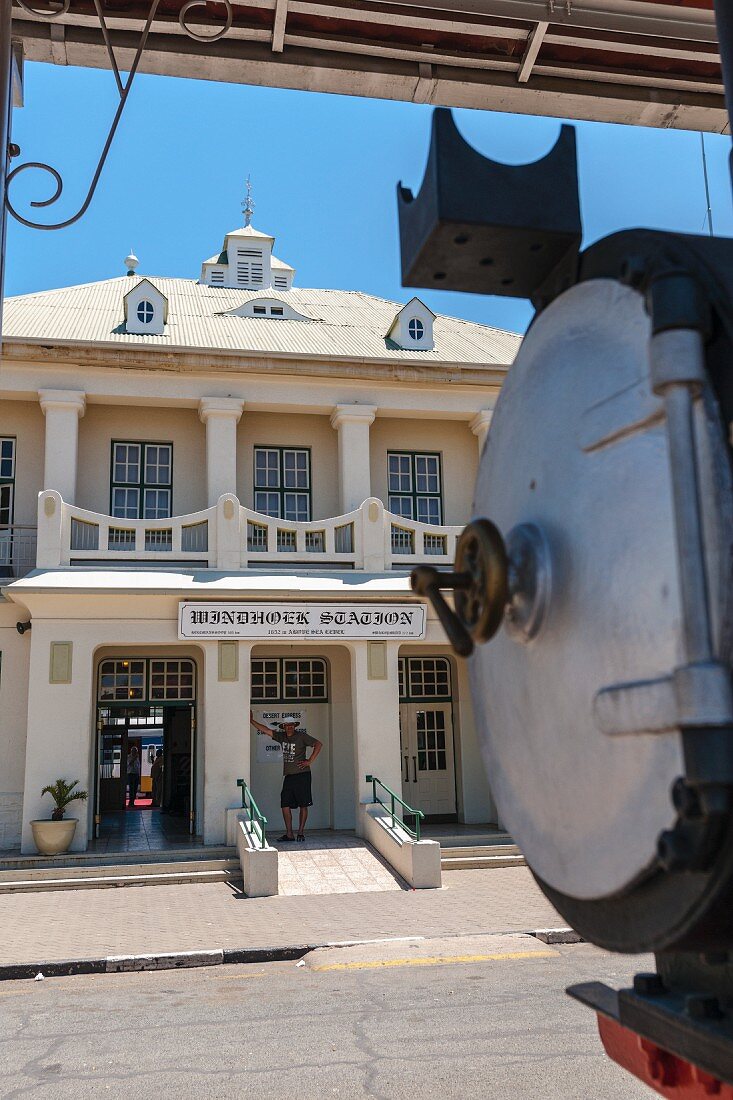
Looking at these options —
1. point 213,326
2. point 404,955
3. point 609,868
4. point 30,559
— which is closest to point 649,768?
point 609,868

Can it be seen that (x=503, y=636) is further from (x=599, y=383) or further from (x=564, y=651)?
(x=599, y=383)

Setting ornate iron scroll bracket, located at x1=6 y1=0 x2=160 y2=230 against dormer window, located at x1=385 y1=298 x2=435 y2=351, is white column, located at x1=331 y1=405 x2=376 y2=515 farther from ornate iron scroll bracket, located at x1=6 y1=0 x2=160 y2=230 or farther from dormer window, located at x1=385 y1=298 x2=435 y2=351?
ornate iron scroll bracket, located at x1=6 y1=0 x2=160 y2=230

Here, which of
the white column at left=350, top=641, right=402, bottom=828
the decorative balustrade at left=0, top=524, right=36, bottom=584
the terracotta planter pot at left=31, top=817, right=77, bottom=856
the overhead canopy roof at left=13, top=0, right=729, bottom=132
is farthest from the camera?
the decorative balustrade at left=0, top=524, right=36, bottom=584

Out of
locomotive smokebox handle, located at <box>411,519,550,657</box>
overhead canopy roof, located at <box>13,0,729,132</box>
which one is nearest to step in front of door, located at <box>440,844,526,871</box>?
overhead canopy roof, located at <box>13,0,729,132</box>

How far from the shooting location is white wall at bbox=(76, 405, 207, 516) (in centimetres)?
1917

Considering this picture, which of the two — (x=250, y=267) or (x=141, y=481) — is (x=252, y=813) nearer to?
(x=141, y=481)

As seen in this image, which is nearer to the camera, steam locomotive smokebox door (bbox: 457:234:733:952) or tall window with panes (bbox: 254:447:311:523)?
steam locomotive smokebox door (bbox: 457:234:733:952)

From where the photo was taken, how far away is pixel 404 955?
996 centimetres

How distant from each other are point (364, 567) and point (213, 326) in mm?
6828

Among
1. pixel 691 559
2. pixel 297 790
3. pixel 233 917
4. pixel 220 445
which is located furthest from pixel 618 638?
pixel 220 445

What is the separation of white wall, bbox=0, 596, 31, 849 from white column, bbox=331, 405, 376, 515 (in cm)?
652

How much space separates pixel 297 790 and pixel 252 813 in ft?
3.25

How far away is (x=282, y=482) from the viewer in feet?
66.0

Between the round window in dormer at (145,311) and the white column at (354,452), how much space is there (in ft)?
Answer: 14.1
